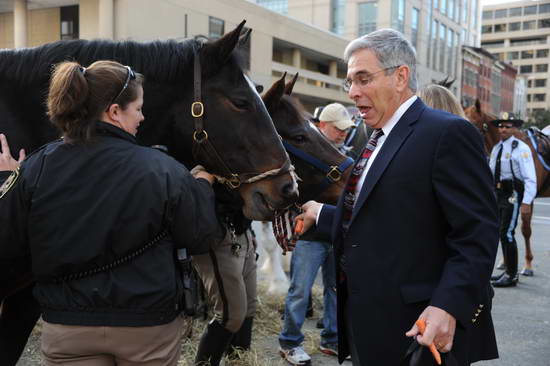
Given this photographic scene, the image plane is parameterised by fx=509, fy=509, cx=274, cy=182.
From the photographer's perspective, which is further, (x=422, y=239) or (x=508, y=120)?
(x=508, y=120)

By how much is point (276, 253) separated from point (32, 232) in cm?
456

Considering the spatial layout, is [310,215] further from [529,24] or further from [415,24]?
[529,24]

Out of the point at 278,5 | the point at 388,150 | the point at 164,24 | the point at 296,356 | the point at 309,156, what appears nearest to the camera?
the point at 388,150

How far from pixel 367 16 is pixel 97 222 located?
53813 mm

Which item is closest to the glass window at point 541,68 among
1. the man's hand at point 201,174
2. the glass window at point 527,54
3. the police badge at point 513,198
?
the glass window at point 527,54

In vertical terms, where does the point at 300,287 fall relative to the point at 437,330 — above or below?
below

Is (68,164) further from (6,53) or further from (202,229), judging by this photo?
(6,53)

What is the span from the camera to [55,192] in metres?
1.91

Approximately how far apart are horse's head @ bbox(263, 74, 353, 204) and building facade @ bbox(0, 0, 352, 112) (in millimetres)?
14511

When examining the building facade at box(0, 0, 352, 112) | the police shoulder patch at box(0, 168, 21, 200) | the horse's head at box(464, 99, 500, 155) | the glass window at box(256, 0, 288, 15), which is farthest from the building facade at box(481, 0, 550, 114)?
the police shoulder patch at box(0, 168, 21, 200)

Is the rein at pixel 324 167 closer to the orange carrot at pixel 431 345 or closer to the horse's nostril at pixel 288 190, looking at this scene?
the horse's nostril at pixel 288 190

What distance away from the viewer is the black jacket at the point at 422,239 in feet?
6.12

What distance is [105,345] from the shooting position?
1.96 m

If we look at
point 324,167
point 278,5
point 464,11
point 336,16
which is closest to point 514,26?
point 464,11
